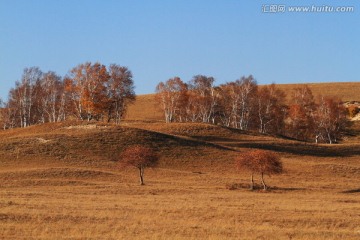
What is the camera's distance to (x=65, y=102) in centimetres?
11812

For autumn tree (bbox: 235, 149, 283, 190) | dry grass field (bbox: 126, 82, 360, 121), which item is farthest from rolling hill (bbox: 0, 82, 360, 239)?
dry grass field (bbox: 126, 82, 360, 121)

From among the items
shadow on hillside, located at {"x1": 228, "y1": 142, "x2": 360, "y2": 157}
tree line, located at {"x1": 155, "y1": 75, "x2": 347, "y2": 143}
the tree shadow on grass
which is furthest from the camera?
tree line, located at {"x1": 155, "y1": 75, "x2": 347, "y2": 143}

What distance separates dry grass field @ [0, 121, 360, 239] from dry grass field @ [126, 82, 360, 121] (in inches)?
1600

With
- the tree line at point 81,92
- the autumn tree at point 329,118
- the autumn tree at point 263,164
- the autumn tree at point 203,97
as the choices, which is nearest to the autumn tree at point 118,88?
the tree line at point 81,92

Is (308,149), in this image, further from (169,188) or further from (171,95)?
(169,188)

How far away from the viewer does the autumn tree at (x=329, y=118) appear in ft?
377

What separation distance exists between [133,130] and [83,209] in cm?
5693

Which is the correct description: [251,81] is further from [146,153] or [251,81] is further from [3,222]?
[3,222]

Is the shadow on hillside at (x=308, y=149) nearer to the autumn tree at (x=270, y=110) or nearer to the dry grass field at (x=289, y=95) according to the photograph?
the autumn tree at (x=270, y=110)

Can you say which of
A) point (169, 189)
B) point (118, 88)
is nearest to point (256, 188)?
point (169, 189)

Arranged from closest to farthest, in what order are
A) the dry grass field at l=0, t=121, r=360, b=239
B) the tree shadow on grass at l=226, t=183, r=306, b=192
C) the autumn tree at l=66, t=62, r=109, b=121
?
the dry grass field at l=0, t=121, r=360, b=239
the tree shadow on grass at l=226, t=183, r=306, b=192
the autumn tree at l=66, t=62, r=109, b=121

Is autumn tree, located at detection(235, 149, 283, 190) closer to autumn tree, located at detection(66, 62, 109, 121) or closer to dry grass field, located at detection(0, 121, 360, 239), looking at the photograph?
dry grass field, located at detection(0, 121, 360, 239)

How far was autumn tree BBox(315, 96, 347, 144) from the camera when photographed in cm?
11500

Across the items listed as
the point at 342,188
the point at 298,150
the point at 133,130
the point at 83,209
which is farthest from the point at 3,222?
the point at 298,150
